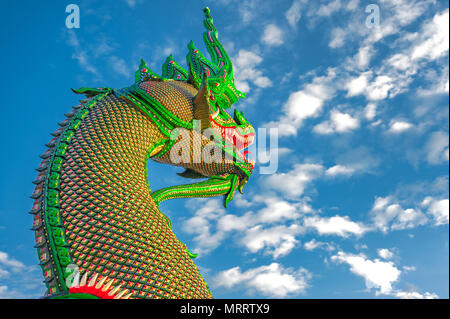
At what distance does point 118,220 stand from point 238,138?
5649mm

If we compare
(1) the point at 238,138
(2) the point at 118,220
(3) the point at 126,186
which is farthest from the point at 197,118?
(2) the point at 118,220

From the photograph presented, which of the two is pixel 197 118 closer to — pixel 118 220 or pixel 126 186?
pixel 126 186

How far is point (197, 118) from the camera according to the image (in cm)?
879

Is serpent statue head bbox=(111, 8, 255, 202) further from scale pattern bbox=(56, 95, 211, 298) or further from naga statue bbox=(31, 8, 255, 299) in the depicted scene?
scale pattern bbox=(56, 95, 211, 298)

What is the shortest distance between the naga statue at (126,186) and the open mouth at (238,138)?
0.03 meters

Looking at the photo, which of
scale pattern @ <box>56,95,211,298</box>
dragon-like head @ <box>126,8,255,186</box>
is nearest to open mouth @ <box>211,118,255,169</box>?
dragon-like head @ <box>126,8,255,186</box>

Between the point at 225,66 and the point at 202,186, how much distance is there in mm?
5039

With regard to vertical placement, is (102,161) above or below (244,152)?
below

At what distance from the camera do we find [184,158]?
9070 mm

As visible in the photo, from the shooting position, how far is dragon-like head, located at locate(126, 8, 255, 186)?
8078 mm

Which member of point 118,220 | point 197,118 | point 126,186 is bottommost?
point 118,220

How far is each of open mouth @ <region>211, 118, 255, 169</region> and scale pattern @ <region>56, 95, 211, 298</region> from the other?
3.15 metres
